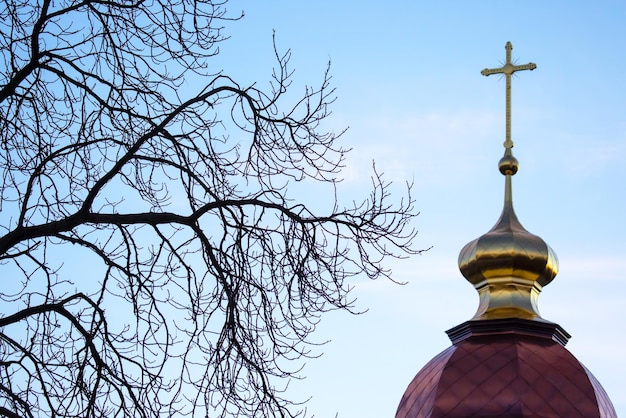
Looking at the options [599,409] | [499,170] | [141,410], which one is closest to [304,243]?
[141,410]

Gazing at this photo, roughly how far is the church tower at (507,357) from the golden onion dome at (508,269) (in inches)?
0.8

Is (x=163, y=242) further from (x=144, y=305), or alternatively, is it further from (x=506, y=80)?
(x=506, y=80)

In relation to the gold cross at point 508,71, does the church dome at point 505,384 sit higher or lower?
lower

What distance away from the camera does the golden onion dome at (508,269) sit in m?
25.0

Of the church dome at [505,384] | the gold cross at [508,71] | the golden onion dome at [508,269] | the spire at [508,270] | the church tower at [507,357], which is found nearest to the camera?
the church dome at [505,384]

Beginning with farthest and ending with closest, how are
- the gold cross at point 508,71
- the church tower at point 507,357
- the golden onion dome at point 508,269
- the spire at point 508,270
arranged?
the gold cross at point 508,71
the golden onion dome at point 508,269
the spire at point 508,270
the church tower at point 507,357

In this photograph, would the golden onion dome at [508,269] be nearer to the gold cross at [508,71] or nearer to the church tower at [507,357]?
the church tower at [507,357]

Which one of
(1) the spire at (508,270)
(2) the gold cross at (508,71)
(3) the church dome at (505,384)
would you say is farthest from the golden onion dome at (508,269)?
(2) the gold cross at (508,71)

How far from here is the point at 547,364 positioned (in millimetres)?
22609

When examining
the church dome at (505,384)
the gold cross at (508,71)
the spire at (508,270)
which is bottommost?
the church dome at (505,384)

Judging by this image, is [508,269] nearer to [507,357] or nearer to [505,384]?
[507,357]

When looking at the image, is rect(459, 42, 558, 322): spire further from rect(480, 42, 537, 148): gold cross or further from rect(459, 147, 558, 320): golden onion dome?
rect(480, 42, 537, 148): gold cross

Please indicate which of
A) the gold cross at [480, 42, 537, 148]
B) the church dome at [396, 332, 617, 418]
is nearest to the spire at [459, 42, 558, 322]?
the church dome at [396, 332, 617, 418]

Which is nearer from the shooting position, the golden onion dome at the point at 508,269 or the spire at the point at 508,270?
the spire at the point at 508,270
